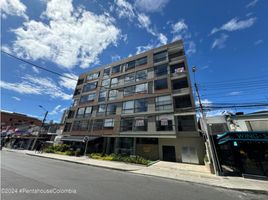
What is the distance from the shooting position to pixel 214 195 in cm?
644

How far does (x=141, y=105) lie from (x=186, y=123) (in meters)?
7.30

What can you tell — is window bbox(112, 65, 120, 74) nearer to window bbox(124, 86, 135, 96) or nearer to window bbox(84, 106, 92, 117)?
window bbox(124, 86, 135, 96)

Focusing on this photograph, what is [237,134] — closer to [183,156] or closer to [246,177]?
[246,177]

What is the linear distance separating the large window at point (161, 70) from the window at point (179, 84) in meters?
2.37

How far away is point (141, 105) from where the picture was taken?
20844mm

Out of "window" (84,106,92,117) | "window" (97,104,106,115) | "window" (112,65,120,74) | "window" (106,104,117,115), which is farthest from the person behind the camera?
"window" (112,65,120,74)

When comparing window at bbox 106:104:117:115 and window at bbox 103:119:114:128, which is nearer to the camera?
window at bbox 103:119:114:128

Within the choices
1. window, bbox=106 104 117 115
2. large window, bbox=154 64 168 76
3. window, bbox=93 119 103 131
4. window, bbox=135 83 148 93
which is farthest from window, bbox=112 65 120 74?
window, bbox=93 119 103 131

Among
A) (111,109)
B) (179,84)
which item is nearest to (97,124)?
(111,109)

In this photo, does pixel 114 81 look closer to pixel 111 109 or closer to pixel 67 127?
pixel 111 109

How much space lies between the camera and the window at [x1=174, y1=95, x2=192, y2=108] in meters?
18.2

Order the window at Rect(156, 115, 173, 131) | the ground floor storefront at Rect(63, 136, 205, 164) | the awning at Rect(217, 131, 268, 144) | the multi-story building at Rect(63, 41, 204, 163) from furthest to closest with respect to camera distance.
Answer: the window at Rect(156, 115, 173, 131) < the multi-story building at Rect(63, 41, 204, 163) < the ground floor storefront at Rect(63, 136, 205, 164) < the awning at Rect(217, 131, 268, 144)

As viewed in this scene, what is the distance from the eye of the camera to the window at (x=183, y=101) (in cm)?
1822

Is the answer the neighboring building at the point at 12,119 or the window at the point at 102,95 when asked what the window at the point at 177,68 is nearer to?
the window at the point at 102,95
